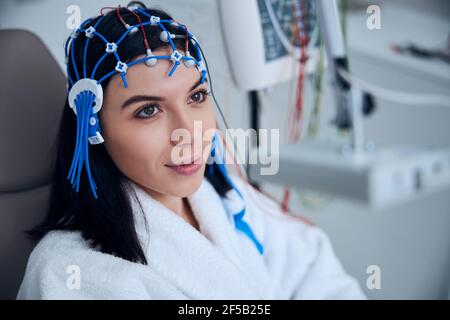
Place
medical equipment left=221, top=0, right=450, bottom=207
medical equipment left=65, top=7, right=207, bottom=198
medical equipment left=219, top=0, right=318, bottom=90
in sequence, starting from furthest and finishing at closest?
medical equipment left=219, top=0, right=318, bottom=90, medical equipment left=65, top=7, right=207, bottom=198, medical equipment left=221, top=0, right=450, bottom=207

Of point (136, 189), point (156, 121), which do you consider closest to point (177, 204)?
point (136, 189)

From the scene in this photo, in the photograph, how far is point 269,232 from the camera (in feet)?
2.65

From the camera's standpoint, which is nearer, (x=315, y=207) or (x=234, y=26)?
(x=234, y=26)

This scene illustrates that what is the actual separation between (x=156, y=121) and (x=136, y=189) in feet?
0.43

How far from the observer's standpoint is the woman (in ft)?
1.79

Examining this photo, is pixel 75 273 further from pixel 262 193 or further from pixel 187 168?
pixel 262 193

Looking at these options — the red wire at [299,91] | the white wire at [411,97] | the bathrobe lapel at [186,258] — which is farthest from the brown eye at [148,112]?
the white wire at [411,97]

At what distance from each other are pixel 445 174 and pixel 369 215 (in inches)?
15.3

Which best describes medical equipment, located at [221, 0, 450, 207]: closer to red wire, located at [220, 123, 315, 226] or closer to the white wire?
red wire, located at [220, 123, 315, 226]

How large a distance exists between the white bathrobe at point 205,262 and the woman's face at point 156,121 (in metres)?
0.07

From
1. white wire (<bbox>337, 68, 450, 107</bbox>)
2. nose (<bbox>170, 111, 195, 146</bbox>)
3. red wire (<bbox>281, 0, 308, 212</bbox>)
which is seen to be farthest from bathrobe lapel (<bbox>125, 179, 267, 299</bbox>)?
white wire (<bbox>337, 68, 450, 107</bbox>)

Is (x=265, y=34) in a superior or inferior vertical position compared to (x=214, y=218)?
superior
